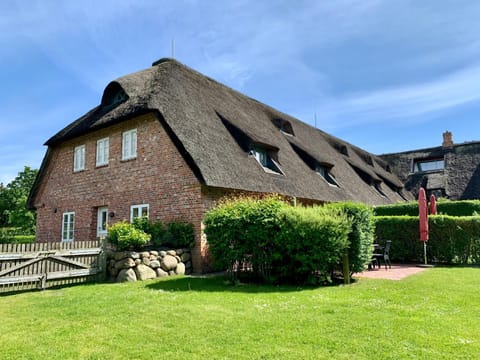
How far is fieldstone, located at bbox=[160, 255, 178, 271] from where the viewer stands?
34.0 ft

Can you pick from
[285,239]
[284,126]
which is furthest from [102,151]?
[284,126]

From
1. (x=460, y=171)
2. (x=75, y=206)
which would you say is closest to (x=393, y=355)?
(x=75, y=206)

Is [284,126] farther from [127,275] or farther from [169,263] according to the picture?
[127,275]

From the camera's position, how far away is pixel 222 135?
13.4m

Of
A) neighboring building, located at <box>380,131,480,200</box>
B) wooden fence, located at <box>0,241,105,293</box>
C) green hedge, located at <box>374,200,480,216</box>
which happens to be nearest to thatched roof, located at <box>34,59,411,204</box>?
green hedge, located at <box>374,200,480,216</box>

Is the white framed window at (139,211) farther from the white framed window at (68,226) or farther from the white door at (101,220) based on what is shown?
the white framed window at (68,226)

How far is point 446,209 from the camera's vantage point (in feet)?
60.1

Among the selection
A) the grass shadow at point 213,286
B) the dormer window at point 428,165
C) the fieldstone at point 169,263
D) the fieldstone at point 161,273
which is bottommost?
the grass shadow at point 213,286

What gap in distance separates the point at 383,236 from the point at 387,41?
835cm

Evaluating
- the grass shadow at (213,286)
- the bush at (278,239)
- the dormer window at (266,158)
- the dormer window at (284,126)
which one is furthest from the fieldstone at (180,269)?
the dormer window at (284,126)

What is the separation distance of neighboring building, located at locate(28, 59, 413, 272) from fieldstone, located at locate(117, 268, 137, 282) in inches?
84.5

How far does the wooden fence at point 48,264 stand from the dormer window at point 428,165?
→ 95.7 ft

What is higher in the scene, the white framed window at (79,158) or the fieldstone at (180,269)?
the white framed window at (79,158)

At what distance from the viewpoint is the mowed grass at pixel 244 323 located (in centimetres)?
414
